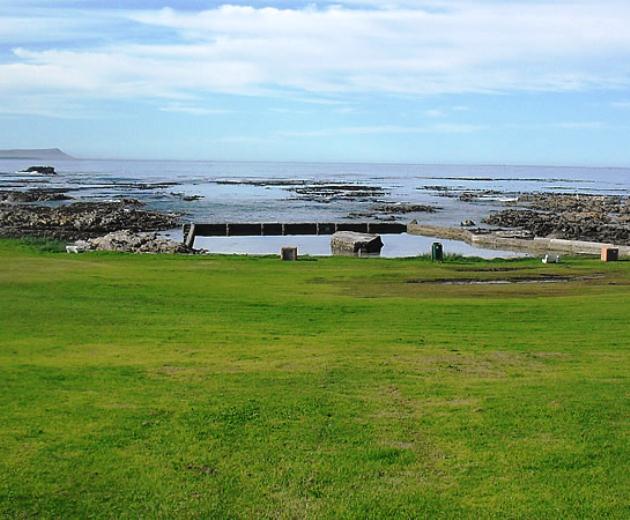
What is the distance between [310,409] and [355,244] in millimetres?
36436

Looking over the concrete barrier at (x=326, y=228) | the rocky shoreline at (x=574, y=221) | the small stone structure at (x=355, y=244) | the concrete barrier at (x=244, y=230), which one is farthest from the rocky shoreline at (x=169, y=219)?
the small stone structure at (x=355, y=244)

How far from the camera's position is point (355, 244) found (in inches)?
1799

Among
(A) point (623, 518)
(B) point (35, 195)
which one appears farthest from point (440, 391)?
(B) point (35, 195)

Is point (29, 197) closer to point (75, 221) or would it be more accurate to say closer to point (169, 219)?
point (169, 219)

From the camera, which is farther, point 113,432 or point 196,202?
point 196,202

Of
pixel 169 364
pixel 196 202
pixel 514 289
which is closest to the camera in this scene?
pixel 169 364

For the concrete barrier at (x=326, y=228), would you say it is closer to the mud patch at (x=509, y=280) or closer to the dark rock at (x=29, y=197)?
the mud patch at (x=509, y=280)

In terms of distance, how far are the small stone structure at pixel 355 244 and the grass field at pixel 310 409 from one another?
27.0 meters

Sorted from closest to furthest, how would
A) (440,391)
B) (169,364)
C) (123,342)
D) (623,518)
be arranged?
(623,518) < (440,391) < (169,364) < (123,342)

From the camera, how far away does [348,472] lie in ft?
25.0

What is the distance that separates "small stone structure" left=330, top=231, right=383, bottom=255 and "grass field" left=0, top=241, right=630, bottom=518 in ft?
88.6

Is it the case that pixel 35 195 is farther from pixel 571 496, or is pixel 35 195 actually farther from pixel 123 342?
pixel 571 496

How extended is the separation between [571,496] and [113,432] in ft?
Answer: 14.9

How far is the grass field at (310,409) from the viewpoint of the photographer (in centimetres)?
711
